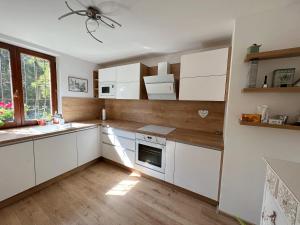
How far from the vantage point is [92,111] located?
3.21 metres

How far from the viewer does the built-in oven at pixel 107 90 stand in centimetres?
274

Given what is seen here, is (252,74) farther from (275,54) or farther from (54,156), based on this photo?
(54,156)

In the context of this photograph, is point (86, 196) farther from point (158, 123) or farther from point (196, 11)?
point (196, 11)

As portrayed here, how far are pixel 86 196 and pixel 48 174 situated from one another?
2.18 ft

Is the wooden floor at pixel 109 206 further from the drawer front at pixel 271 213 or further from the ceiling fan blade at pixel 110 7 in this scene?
the ceiling fan blade at pixel 110 7

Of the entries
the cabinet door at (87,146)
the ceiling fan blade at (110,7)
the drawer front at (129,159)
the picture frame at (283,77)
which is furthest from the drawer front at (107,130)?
the picture frame at (283,77)

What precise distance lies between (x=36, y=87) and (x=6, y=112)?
1.89 ft

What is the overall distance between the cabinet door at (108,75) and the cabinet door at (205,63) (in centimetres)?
141

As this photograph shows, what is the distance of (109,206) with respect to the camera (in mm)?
1638

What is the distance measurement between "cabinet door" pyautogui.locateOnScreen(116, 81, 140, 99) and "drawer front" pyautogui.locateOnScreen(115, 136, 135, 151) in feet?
2.55

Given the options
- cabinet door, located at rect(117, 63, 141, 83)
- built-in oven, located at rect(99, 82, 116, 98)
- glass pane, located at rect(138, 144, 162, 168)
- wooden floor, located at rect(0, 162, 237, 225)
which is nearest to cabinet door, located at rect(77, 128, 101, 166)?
wooden floor, located at rect(0, 162, 237, 225)

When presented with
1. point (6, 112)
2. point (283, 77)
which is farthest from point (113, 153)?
point (283, 77)

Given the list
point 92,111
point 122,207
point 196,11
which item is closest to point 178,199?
point 122,207

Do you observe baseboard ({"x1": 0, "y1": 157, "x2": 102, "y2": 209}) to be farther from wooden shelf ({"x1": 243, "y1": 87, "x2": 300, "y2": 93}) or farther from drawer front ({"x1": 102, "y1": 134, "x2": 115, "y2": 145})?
wooden shelf ({"x1": 243, "y1": 87, "x2": 300, "y2": 93})
